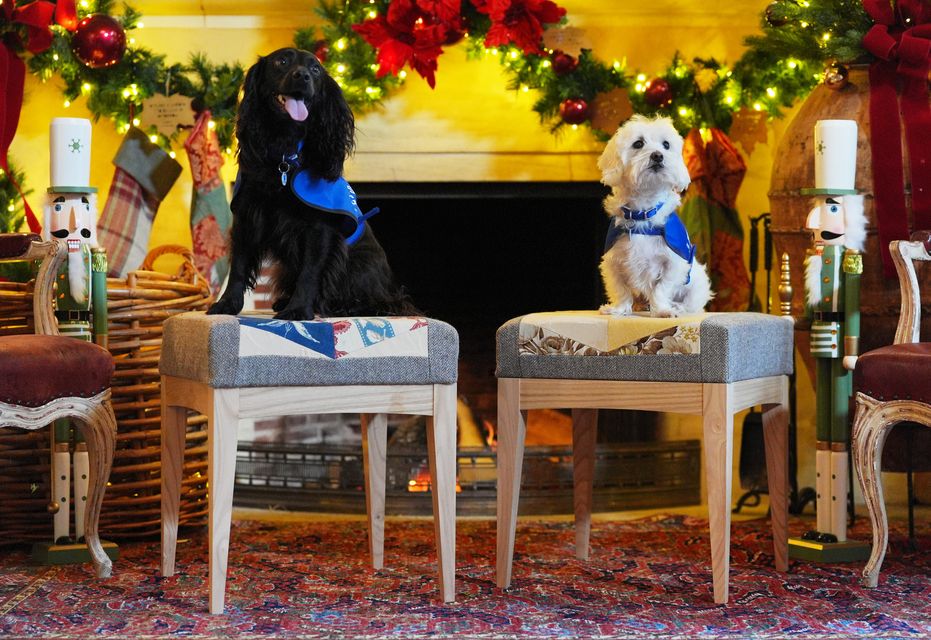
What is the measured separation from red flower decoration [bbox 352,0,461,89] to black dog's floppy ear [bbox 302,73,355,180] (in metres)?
1.11

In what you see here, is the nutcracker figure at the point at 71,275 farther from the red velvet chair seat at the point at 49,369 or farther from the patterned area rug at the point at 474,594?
the red velvet chair seat at the point at 49,369

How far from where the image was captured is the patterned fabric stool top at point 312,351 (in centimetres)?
197

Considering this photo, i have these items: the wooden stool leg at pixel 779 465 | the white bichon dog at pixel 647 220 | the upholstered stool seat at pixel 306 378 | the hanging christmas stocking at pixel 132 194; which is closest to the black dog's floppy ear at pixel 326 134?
the upholstered stool seat at pixel 306 378

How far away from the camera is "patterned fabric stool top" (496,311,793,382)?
2115 mm

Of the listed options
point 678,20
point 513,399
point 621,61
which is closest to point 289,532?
point 513,399

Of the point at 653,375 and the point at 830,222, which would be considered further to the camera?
the point at 830,222

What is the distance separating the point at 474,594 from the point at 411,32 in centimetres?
174

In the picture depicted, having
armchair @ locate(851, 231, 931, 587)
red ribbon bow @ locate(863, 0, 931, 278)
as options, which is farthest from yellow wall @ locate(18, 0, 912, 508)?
armchair @ locate(851, 231, 931, 587)

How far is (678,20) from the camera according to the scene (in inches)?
141

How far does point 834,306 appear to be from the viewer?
2.63 m

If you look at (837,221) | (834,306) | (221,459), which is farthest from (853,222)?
(221,459)

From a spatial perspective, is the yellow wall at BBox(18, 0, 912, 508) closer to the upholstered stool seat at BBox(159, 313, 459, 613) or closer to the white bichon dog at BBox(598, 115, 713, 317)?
the white bichon dog at BBox(598, 115, 713, 317)

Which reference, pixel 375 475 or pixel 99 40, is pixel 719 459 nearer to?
pixel 375 475

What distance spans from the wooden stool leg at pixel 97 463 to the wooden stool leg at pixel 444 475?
701 millimetres
